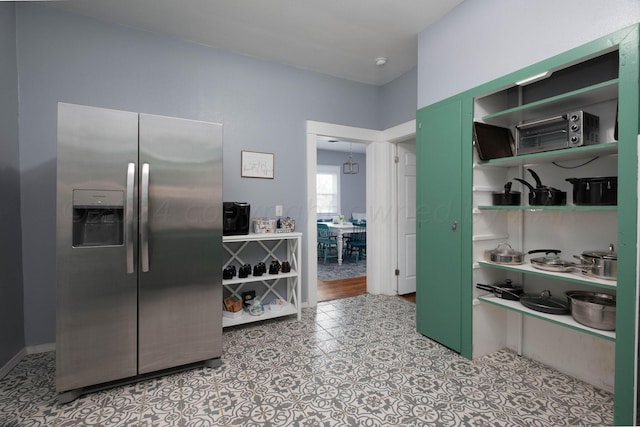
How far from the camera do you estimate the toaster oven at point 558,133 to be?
1.61 meters

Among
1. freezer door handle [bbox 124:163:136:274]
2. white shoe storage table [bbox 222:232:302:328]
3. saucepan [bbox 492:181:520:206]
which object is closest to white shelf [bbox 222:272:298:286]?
white shoe storage table [bbox 222:232:302:328]

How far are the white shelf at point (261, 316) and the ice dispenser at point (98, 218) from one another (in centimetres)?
122

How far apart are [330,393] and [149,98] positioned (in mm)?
2795

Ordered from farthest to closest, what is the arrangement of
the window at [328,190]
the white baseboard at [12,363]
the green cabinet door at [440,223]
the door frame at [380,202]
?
the window at [328,190] → the door frame at [380,202] → the green cabinet door at [440,223] → the white baseboard at [12,363]

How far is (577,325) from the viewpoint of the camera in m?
1.61

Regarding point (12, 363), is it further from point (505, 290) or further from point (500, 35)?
point (500, 35)

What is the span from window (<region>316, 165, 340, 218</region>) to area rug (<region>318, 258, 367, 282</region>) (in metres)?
2.19

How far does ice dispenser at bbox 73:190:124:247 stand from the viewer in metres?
1.69

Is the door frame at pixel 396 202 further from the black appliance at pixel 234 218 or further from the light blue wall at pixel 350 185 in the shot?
the light blue wall at pixel 350 185

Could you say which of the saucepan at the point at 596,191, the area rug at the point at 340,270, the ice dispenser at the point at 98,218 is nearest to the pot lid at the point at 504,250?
the saucepan at the point at 596,191

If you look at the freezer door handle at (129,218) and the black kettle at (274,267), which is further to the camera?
the black kettle at (274,267)

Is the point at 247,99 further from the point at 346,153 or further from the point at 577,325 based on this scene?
the point at 346,153

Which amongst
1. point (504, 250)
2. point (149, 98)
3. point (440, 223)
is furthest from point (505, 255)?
point (149, 98)

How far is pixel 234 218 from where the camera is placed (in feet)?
8.75
